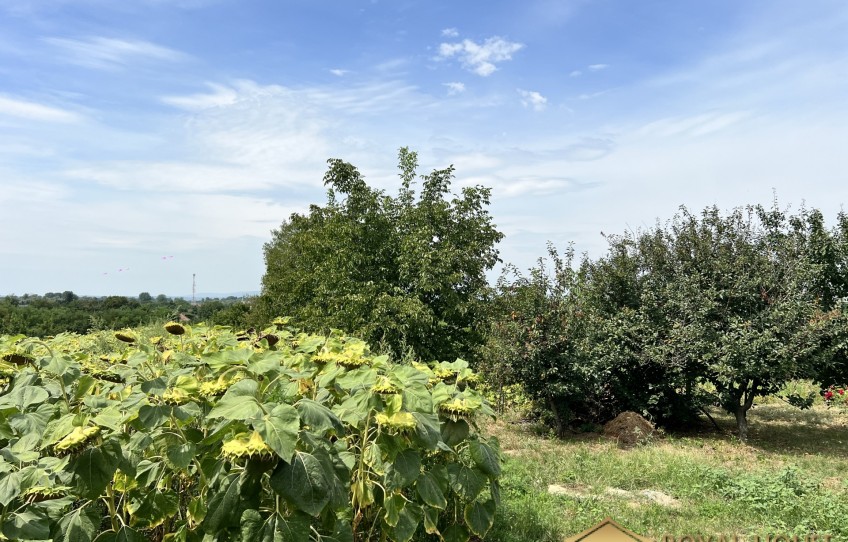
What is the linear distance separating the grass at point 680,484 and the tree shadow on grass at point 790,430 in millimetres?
32

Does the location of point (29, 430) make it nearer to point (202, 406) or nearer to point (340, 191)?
point (202, 406)

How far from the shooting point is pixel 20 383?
73.5 inches

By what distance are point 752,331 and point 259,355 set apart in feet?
23.0

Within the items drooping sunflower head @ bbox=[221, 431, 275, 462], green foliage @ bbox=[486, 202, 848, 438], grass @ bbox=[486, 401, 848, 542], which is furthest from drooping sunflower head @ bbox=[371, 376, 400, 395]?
green foliage @ bbox=[486, 202, 848, 438]

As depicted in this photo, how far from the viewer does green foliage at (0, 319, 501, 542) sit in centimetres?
144

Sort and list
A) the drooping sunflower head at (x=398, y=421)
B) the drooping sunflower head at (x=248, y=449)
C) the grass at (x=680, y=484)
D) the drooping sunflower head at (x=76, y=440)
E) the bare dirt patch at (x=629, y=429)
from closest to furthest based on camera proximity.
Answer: the drooping sunflower head at (x=248, y=449) → the drooping sunflower head at (x=76, y=440) → the drooping sunflower head at (x=398, y=421) → the grass at (x=680, y=484) → the bare dirt patch at (x=629, y=429)

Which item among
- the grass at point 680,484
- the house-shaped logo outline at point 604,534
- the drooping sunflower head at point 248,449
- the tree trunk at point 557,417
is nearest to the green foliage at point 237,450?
the drooping sunflower head at point 248,449

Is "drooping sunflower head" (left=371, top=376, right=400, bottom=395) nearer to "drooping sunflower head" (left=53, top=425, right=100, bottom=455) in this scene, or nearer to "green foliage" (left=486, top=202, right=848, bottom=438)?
"drooping sunflower head" (left=53, top=425, right=100, bottom=455)

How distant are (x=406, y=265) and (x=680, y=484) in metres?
6.15

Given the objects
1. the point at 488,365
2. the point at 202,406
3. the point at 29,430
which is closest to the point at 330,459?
the point at 202,406

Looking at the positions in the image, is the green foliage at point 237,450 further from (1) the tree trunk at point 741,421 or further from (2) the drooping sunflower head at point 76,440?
(1) the tree trunk at point 741,421

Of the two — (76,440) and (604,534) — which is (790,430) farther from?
(76,440)

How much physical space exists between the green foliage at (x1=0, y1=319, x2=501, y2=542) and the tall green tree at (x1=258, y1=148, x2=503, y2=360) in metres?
6.97

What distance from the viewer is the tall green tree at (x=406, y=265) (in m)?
9.80
